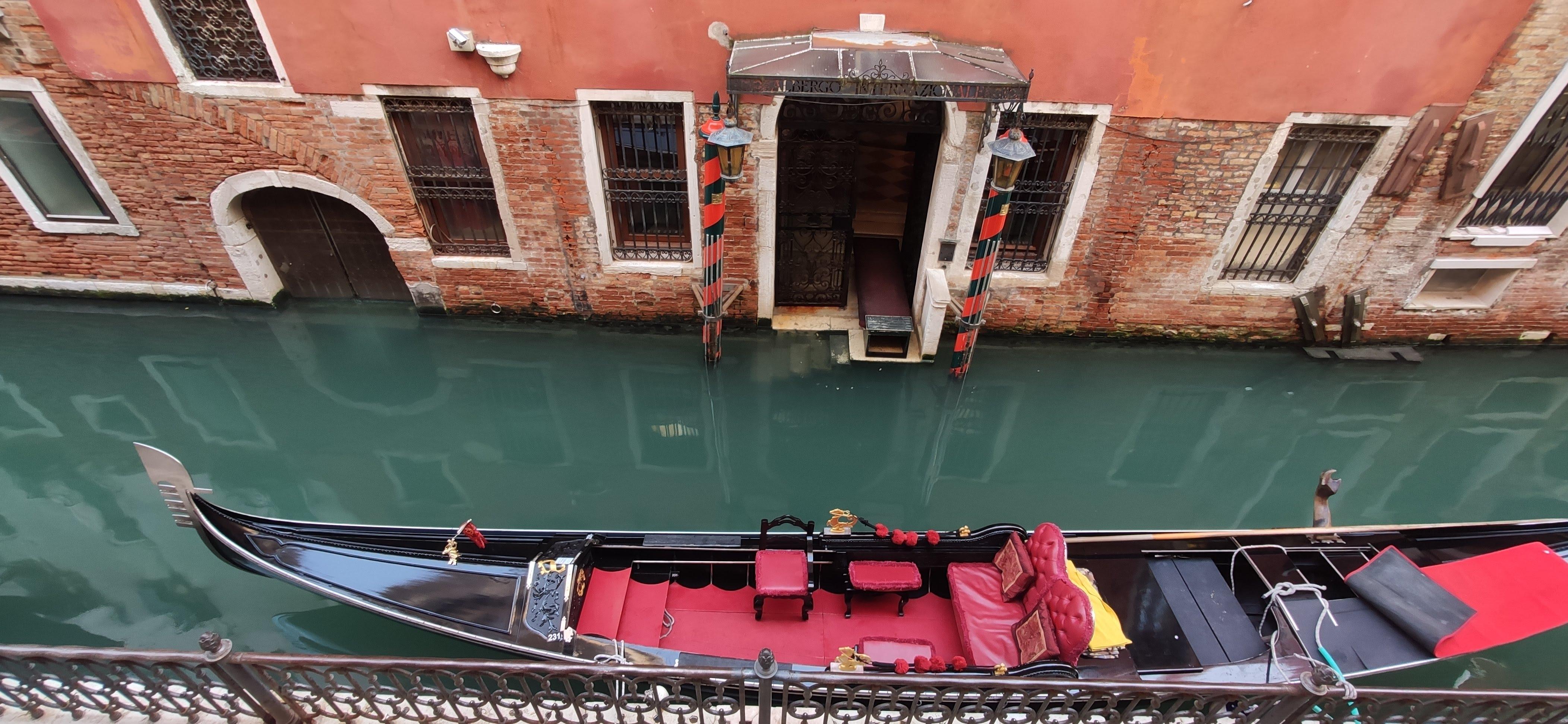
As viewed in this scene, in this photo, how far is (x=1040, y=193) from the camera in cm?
508

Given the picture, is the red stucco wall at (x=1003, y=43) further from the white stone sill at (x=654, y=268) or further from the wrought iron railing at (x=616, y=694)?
the wrought iron railing at (x=616, y=694)

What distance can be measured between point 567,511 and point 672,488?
2.00 ft

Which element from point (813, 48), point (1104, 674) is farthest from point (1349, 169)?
point (1104, 674)

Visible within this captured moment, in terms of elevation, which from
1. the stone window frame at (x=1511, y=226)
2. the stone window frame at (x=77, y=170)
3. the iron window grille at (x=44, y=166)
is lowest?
the stone window frame at (x=1511, y=226)

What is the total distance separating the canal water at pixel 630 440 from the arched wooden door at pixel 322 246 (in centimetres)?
22

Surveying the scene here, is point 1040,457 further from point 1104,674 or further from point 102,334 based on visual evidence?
point 102,334

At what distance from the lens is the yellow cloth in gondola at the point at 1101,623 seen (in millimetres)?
2852

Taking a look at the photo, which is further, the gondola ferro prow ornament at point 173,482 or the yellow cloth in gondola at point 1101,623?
the yellow cloth in gondola at point 1101,623

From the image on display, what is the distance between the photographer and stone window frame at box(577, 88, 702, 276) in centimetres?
452

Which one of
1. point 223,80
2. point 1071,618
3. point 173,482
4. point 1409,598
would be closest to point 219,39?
point 223,80

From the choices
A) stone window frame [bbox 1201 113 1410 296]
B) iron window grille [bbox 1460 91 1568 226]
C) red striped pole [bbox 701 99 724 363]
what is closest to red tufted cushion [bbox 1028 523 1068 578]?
red striped pole [bbox 701 99 724 363]

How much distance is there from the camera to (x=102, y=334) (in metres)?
5.45

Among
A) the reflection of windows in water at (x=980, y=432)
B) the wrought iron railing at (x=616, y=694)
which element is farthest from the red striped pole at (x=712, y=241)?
the wrought iron railing at (x=616, y=694)

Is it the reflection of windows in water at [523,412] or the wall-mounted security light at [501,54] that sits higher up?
the wall-mounted security light at [501,54]
